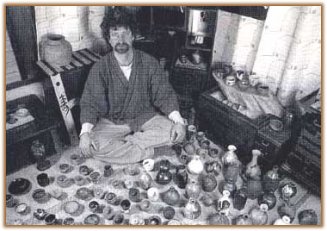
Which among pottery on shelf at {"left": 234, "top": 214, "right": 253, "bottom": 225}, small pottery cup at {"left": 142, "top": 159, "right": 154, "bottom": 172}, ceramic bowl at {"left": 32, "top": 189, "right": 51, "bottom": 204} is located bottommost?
ceramic bowl at {"left": 32, "top": 189, "right": 51, "bottom": 204}

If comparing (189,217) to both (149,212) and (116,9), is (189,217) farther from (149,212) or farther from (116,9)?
(116,9)

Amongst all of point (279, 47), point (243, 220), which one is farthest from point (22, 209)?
point (279, 47)

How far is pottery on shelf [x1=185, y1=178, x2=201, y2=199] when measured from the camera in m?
3.04

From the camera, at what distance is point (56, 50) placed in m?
3.49

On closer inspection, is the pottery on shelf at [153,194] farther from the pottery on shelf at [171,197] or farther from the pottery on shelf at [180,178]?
the pottery on shelf at [180,178]

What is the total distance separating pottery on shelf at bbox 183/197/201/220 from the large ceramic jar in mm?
1868

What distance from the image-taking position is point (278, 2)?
2.74m

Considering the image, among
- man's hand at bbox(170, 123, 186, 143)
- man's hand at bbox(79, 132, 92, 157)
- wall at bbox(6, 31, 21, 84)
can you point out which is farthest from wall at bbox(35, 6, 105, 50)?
man's hand at bbox(170, 123, 186, 143)

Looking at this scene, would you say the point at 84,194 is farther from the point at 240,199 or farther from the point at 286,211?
the point at 286,211

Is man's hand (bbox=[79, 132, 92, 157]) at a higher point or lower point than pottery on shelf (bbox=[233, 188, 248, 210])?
higher

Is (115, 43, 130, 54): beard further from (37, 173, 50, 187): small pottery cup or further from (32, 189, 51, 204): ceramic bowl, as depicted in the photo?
(32, 189, 51, 204): ceramic bowl

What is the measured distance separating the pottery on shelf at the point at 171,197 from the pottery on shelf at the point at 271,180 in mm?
791

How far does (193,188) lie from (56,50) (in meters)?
1.88

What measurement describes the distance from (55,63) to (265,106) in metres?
2.12
